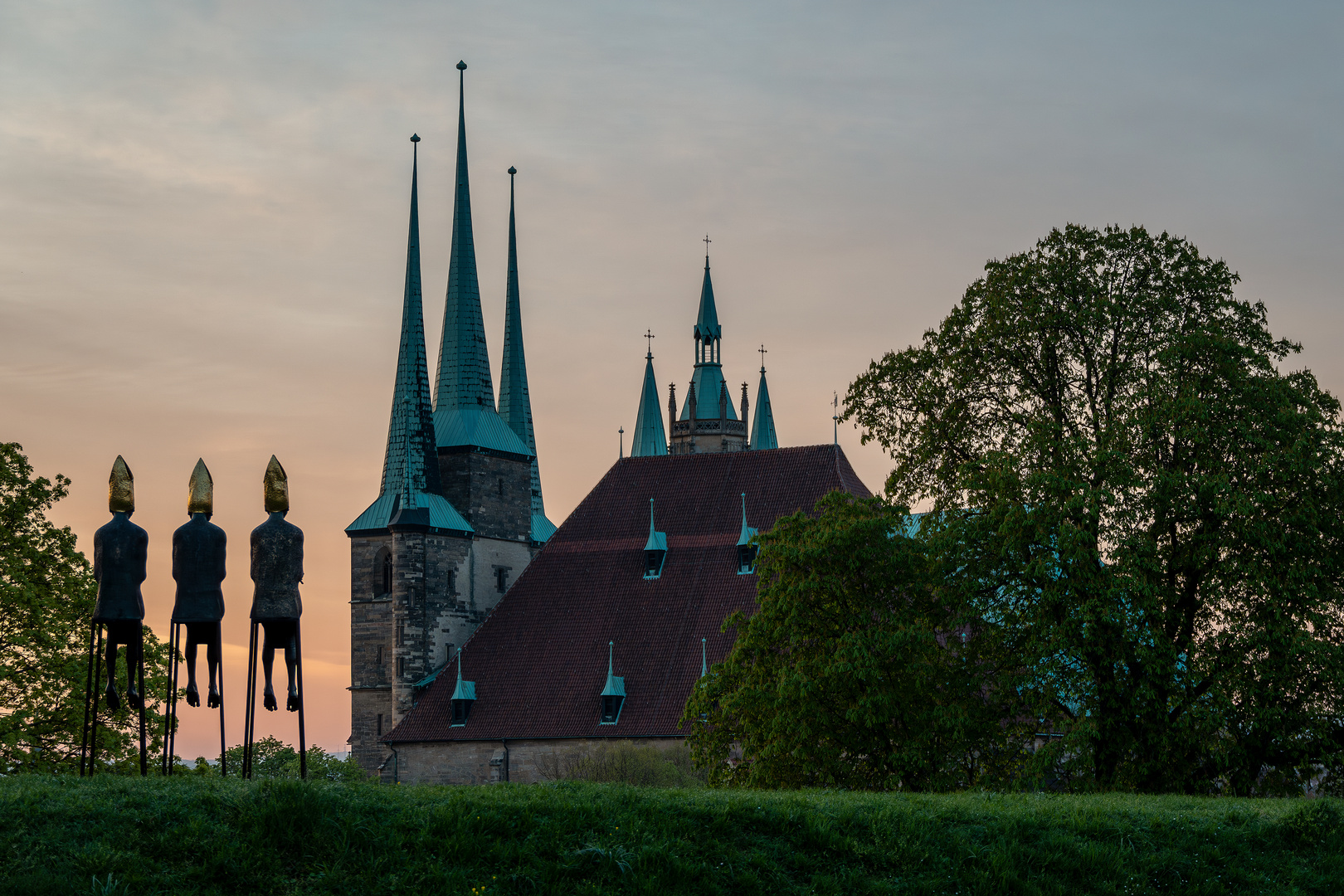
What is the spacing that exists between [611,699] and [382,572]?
16701 millimetres

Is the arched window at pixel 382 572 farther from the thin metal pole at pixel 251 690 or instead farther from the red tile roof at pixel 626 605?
the thin metal pole at pixel 251 690

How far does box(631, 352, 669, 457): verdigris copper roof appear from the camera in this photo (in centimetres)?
11838

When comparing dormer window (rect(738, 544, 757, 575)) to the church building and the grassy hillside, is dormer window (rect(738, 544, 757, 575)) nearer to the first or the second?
the church building

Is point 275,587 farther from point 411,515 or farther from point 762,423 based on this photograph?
point 762,423

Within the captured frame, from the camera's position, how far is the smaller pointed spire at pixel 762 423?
119625mm

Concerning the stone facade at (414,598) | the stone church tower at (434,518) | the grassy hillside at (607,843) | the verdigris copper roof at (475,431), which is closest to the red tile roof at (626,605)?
the stone facade at (414,598)

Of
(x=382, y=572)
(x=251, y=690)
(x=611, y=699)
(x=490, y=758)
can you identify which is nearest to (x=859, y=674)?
(x=251, y=690)

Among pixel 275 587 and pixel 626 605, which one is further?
pixel 626 605

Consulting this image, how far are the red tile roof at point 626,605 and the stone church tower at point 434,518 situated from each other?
22.9 feet

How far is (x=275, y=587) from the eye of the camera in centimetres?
1856

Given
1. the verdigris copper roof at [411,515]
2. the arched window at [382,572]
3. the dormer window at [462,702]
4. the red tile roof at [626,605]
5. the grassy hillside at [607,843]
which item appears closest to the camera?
the grassy hillside at [607,843]

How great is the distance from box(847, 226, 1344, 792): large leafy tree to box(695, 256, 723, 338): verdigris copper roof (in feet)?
282

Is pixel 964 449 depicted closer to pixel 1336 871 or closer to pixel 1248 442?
pixel 1248 442

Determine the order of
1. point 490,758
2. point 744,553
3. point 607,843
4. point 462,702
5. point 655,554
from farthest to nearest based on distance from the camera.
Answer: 1. point 655,554
2. point 744,553
3. point 462,702
4. point 490,758
5. point 607,843
